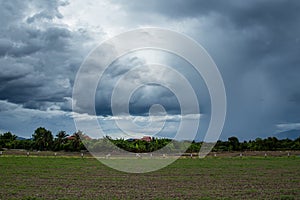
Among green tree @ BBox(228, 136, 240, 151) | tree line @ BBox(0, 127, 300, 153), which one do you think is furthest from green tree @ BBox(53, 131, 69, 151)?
green tree @ BBox(228, 136, 240, 151)

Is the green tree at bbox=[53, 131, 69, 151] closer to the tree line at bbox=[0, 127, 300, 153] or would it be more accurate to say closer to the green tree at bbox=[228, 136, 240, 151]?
the tree line at bbox=[0, 127, 300, 153]

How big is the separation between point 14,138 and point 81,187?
74.5 meters

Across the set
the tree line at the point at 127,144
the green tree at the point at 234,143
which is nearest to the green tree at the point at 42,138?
the tree line at the point at 127,144

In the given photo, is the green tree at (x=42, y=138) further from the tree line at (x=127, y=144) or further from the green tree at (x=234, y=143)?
the green tree at (x=234, y=143)

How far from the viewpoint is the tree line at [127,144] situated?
71312 millimetres

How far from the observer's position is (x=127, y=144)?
75125 mm

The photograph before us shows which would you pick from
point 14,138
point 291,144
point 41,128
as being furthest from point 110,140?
point 291,144

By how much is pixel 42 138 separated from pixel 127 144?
65.4 feet

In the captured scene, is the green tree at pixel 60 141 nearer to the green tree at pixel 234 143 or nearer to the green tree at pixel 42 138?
the green tree at pixel 42 138

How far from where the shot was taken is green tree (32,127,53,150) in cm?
7544

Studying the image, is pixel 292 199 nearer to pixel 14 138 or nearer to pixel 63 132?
pixel 63 132

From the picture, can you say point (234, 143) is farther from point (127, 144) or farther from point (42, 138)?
point (42, 138)

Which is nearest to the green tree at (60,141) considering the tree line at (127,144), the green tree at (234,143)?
the tree line at (127,144)

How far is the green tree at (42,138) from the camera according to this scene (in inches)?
2970
